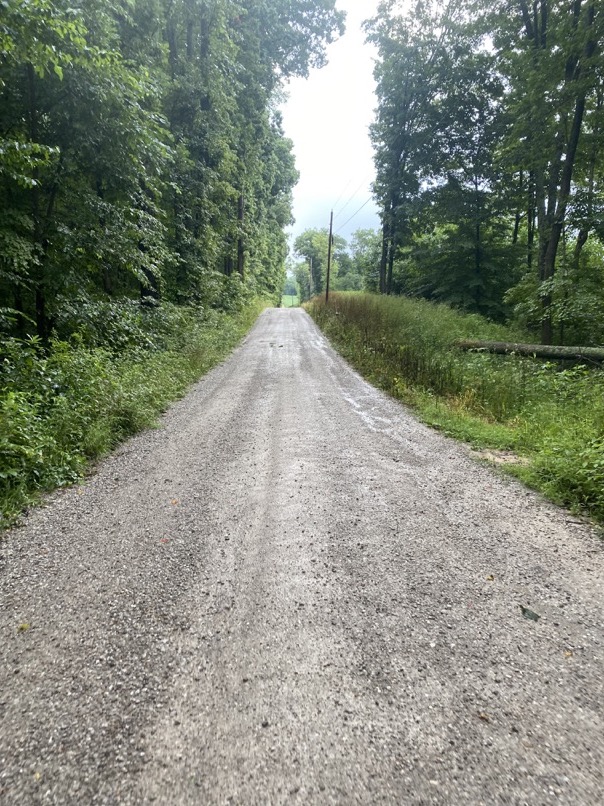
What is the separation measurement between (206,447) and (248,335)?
41.6 ft

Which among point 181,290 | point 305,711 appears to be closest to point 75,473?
point 305,711

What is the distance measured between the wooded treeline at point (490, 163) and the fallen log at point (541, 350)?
2037 mm

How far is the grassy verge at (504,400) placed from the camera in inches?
147

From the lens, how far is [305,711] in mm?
1666

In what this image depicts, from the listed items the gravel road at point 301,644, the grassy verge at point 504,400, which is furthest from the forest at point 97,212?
the grassy verge at point 504,400

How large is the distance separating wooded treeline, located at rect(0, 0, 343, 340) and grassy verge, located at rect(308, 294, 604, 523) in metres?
6.11

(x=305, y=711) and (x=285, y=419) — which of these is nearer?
(x=305, y=711)

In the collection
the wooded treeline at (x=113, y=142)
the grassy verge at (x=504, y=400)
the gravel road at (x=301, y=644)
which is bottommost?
the gravel road at (x=301, y=644)

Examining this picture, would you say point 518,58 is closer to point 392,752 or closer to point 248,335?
point 248,335

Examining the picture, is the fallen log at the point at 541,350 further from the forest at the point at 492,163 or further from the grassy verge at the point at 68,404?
the grassy verge at the point at 68,404

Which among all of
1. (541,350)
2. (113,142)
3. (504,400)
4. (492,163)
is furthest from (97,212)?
(492,163)

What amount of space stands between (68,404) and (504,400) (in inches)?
257

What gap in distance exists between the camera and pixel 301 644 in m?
2.02

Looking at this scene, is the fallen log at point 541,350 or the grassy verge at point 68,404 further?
the fallen log at point 541,350
